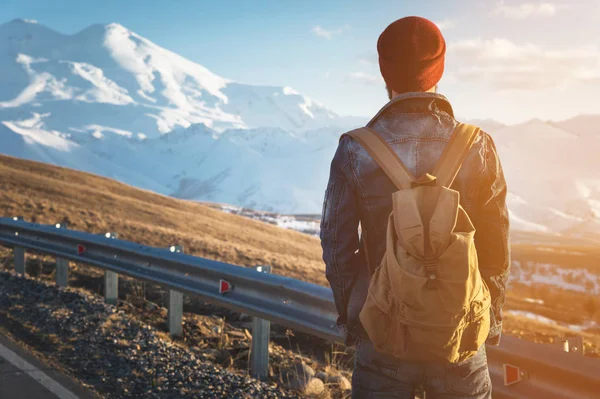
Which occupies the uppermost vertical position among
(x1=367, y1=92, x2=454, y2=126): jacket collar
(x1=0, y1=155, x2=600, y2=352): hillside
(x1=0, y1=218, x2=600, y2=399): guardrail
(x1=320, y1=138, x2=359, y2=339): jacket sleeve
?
(x1=367, y1=92, x2=454, y2=126): jacket collar

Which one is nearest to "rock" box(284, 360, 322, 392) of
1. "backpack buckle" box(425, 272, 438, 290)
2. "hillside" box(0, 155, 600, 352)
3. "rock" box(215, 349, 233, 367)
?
"rock" box(215, 349, 233, 367)

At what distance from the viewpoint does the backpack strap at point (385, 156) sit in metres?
2.17

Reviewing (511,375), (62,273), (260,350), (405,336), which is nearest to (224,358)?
(260,350)

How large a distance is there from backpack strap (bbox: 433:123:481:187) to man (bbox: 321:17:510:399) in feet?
0.14

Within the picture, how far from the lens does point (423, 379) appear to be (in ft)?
7.28

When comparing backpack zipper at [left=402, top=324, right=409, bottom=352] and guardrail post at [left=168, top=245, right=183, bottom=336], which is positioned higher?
backpack zipper at [left=402, top=324, right=409, bottom=352]

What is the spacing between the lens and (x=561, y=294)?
68.1ft

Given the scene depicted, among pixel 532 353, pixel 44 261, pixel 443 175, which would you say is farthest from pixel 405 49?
pixel 44 261

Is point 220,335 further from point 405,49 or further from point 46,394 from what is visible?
point 405,49

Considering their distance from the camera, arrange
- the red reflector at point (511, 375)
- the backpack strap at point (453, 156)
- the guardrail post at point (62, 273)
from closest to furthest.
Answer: the backpack strap at point (453, 156), the red reflector at point (511, 375), the guardrail post at point (62, 273)

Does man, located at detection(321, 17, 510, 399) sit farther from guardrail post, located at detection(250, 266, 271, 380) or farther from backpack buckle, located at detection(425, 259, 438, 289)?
guardrail post, located at detection(250, 266, 271, 380)

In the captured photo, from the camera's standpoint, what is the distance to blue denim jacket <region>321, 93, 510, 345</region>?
224 cm

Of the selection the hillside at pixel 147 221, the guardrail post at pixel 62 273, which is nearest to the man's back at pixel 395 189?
the guardrail post at pixel 62 273

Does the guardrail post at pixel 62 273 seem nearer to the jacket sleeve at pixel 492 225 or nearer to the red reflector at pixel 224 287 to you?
the red reflector at pixel 224 287
